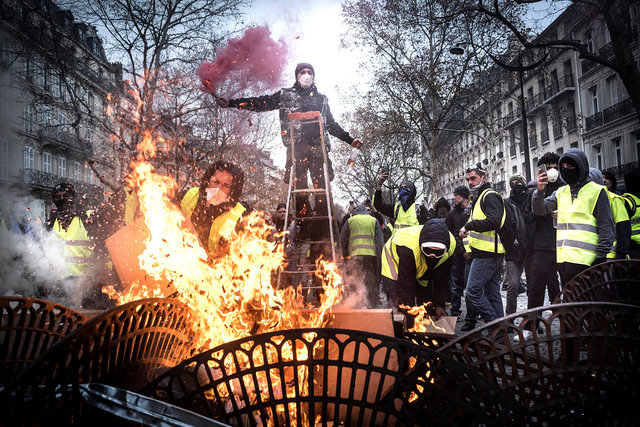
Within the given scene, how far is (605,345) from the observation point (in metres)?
1.62

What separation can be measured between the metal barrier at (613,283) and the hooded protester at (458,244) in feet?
17.1

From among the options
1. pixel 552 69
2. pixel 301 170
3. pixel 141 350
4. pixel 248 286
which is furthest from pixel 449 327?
pixel 552 69

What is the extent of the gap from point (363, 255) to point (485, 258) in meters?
2.40

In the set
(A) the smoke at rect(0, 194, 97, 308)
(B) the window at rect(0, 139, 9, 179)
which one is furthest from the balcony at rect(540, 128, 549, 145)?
(B) the window at rect(0, 139, 9, 179)

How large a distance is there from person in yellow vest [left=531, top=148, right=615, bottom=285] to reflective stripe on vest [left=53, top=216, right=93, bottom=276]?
5750mm

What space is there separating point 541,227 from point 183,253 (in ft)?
15.0

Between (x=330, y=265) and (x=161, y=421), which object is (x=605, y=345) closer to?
(x=161, y=421)

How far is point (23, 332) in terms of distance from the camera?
1.96m

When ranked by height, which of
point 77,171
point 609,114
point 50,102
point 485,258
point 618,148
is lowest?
point 485,258

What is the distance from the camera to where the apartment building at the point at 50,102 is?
3807 millimetres

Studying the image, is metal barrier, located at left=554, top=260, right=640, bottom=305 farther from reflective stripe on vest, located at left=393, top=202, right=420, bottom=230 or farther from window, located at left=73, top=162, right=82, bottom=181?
window, located at left=73, top=162, right=82, bottom=181

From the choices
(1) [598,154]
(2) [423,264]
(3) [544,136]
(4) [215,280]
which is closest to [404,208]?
(2) [423,264]

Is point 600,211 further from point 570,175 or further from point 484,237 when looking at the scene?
point 484,237

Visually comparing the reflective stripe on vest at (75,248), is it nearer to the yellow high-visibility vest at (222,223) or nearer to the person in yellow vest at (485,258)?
the yellow high-visibility vest at (222,223)
